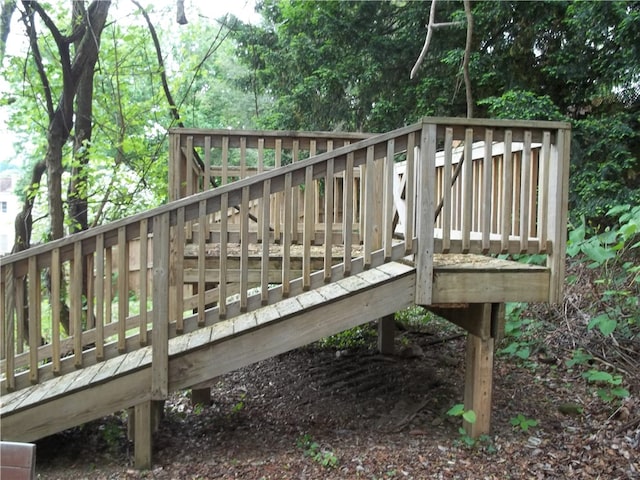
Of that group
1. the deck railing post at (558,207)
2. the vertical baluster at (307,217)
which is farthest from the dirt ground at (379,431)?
the vertical baluster at (307,217)

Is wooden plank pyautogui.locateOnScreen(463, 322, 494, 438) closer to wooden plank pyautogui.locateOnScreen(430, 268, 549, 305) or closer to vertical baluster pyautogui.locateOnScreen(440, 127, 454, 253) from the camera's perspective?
wooden plank pyautogui.locateOnScreen(430, 268, 549, 305)

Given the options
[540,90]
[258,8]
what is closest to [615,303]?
[540,90]

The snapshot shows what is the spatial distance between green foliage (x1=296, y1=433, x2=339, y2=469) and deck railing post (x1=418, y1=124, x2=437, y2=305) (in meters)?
1.11

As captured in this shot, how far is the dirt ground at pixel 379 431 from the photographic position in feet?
10.2

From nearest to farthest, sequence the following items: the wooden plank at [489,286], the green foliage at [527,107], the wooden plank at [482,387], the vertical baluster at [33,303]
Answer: the vertical baluster at [33,303] → the wooden plank at [489,286] → the wooden plank at [482,387] → the green foliage at [527,107]

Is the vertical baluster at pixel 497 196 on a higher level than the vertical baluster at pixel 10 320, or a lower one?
higher

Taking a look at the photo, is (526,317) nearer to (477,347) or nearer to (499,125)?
(477,347)

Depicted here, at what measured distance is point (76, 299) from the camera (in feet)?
10.1

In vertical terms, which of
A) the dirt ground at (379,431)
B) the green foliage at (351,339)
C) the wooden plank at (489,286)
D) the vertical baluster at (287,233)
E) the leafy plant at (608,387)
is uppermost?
the vertical baluster at (287,233)

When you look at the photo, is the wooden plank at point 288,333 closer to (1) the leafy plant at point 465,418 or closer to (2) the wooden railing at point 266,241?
(2) the wooden railing at point 266,241

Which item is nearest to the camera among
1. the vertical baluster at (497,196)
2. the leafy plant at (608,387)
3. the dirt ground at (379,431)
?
the dirt ground at (379,431)

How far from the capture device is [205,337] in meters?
3.35

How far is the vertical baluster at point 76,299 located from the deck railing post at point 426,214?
73.1 inches

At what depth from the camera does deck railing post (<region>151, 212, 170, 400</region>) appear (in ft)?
10.0
